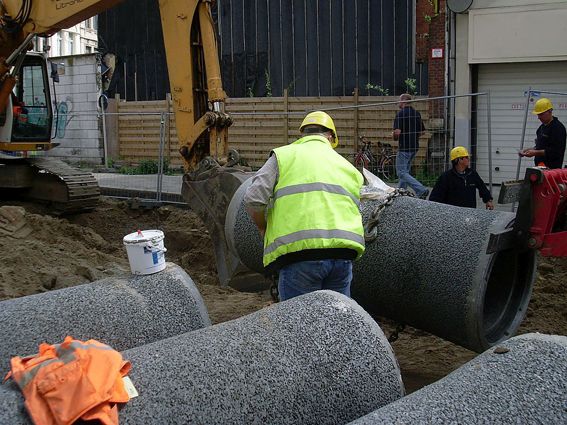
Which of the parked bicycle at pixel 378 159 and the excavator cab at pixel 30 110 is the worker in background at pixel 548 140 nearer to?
the parked bicycle at pixel 378 159

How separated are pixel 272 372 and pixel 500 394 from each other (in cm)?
94

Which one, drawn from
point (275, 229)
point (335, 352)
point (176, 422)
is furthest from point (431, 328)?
point (176, 422)

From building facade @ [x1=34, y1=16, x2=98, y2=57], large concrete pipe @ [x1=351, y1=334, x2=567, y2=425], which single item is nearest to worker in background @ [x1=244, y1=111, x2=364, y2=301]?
large concrete pipe @ [x1=351, y1=334, x2=567, y2=425]

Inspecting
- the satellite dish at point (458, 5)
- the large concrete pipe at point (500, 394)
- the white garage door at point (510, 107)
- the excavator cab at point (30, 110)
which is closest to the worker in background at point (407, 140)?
the white garage door at point (510, 107)

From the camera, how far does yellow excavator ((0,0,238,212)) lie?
8688 mm

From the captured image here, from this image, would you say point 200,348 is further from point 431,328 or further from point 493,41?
point 493,41

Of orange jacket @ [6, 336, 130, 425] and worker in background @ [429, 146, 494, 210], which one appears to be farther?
worker in background @ [429, 146, 494, 210]

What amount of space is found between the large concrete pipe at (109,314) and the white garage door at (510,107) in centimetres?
899

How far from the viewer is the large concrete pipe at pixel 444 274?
5.40 metres

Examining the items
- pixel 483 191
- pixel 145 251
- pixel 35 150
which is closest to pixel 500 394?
pixel 145 251

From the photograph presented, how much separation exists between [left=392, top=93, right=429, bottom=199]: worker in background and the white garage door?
1.18 meters

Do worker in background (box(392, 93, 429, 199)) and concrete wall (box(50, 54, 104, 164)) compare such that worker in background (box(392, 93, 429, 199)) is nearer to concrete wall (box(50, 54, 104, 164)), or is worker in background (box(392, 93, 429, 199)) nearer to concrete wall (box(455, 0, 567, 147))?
concrete wall (box(455, 0, 567, 147))

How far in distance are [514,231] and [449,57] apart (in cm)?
1072

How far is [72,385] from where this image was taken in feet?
8.94
